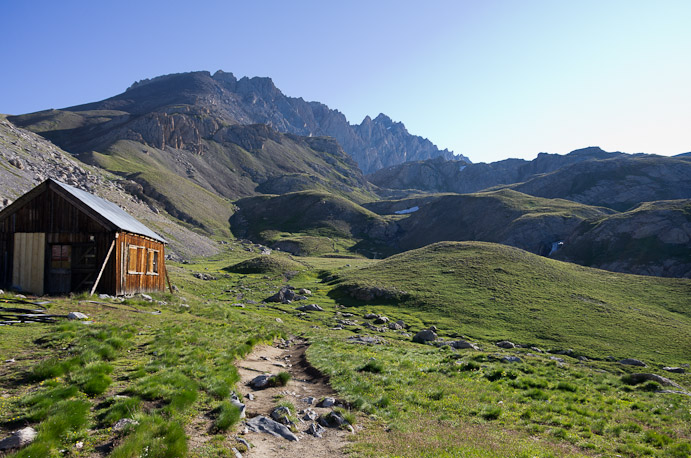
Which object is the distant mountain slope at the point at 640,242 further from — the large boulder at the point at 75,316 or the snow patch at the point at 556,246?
the large boulder at the point at 75,316

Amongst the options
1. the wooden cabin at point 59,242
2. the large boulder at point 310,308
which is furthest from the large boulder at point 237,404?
→ the large boulder at point 310,308

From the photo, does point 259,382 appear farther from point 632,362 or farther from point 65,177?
point 65,177

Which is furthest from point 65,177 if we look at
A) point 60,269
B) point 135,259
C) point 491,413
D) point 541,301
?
point 491,413

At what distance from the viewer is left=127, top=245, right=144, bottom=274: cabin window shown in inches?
1246

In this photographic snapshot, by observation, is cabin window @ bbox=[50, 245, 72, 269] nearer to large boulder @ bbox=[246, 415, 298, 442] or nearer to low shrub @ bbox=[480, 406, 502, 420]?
large boulder @ bbox=[246, 415, 298, 442]

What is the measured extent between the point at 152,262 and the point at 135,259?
4752 millimetres

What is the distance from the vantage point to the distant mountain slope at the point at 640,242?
358 ft

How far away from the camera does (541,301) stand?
63.3 m

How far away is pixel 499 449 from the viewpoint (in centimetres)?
1025

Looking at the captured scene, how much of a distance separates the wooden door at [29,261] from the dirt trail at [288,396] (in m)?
18.5

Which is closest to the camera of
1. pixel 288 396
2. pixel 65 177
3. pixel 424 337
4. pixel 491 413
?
pixel 491 413

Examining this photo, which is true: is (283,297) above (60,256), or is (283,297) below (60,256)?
below

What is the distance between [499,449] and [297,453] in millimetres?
5383

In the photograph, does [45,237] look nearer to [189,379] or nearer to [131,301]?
[131,301]
